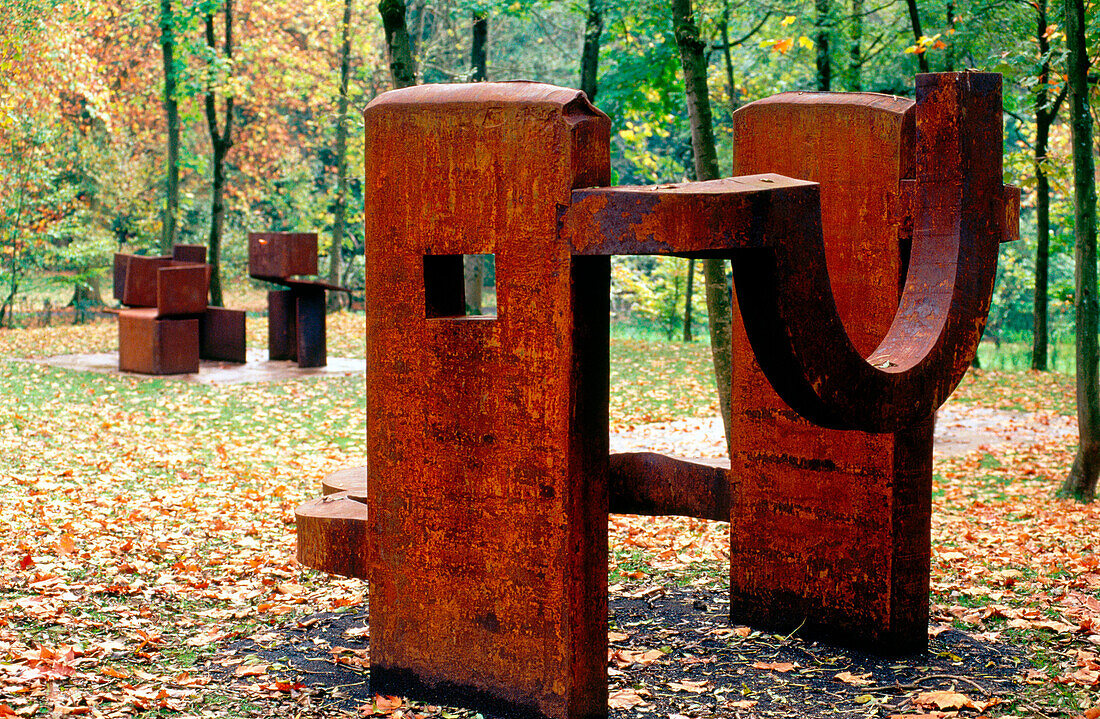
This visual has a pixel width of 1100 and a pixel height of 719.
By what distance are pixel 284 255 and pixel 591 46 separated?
6.92 metres

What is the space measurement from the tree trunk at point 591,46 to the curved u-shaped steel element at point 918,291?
1375 centimetres

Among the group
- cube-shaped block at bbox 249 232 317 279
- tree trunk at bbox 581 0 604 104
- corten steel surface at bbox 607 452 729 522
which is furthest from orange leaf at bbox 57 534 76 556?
tree trunk at bbox 581 0 604 104

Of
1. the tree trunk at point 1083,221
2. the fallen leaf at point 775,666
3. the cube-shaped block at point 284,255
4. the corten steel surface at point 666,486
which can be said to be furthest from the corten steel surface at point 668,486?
the cube-shaped block at point 284,255

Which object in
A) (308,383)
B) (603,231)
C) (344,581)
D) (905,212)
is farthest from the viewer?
(308,383)

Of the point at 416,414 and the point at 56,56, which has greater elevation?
the point at 56,56

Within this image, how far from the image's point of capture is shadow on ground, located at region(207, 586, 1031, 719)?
3.64m

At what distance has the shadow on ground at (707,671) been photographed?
143 inches

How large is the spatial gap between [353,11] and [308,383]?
576 inches

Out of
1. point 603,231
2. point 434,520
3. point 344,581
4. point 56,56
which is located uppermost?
point 56,56

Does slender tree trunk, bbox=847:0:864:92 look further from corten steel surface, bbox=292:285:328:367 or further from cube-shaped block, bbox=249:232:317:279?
corten steel surface, bbox=292:285:328:367

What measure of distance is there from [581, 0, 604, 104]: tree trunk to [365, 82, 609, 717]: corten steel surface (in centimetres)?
1378

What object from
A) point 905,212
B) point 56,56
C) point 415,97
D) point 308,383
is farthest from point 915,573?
point 56,56

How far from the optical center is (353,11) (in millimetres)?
24516

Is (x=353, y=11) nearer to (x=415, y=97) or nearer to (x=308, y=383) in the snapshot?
(x=308, y=383)
